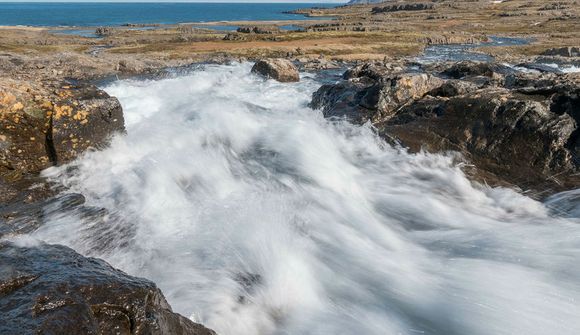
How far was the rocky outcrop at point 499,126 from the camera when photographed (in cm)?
1060

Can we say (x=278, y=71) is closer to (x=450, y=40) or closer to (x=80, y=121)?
(x=80, y=121)

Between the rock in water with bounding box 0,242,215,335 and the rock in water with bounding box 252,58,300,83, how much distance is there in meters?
24.9

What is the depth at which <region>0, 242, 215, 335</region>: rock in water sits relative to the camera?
12.0ft

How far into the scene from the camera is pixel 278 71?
28.7m

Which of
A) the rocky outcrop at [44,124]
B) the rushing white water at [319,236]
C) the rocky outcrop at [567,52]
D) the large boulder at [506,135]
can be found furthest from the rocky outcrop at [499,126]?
the rocky outcrop at [567,52]

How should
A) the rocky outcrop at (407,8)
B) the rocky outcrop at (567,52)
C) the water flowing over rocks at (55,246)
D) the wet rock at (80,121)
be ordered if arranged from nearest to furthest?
the water flowing over rocks at (55,246), the wet rock at (80,121), the rocky outcrop at (567,52), the rocky outcrop at (407,8)

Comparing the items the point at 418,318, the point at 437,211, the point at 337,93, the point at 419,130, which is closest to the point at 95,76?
the point at 337,93

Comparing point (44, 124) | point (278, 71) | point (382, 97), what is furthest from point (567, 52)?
point (44, 124)

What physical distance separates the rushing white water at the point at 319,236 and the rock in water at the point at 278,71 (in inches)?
648

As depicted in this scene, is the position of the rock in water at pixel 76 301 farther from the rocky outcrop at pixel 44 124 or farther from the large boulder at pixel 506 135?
the large boulder at pixel 506 135

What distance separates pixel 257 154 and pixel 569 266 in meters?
7.55

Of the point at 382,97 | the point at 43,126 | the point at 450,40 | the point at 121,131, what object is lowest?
the point at 450,40

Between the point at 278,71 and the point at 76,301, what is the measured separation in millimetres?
25979

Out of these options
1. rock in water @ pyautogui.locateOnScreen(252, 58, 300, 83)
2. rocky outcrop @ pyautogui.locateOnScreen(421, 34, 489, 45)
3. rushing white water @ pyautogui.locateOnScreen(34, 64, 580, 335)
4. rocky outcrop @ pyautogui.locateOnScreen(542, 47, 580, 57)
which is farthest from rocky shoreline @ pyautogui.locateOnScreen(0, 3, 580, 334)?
rocky outcrop @ pyautogui.locateOnScreen(421, 34, 489, 45)
